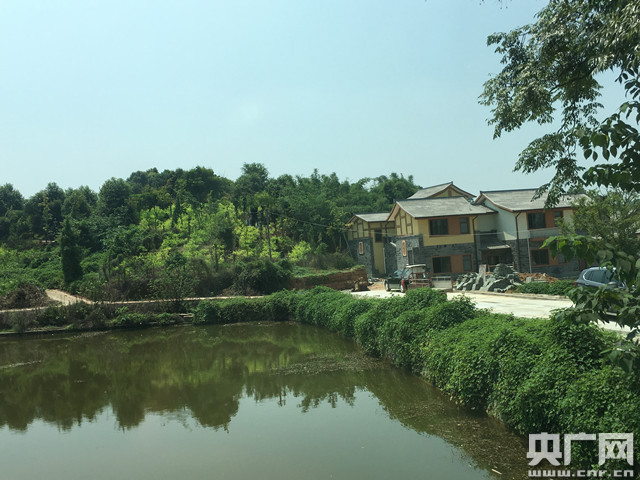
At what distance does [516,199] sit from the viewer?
120 ft

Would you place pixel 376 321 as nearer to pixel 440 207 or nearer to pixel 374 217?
pixel 440 207

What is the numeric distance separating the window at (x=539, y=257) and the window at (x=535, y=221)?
1677 millimetres

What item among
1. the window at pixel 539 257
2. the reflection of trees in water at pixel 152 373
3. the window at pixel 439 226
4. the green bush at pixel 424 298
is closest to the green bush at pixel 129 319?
the reflection of trees in water at pixel 152 373

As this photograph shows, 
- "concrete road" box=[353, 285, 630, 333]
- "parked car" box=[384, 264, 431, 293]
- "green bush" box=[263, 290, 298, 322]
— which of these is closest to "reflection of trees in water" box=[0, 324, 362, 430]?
"green bush" box=[263, 290, 298, 322]

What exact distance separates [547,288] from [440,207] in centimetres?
1534

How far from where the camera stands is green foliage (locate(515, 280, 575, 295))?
20.7 metres

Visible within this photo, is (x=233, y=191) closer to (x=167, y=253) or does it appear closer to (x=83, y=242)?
(x=83, y=242)

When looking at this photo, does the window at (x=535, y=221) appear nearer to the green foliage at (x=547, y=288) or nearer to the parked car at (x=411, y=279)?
the parked car at (x=411, y=279)

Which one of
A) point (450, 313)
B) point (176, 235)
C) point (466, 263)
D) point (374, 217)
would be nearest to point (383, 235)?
point (374, 217)

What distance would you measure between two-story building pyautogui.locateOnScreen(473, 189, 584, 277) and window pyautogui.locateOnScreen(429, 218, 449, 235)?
92.5 inches

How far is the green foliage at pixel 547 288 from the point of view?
20734 mm

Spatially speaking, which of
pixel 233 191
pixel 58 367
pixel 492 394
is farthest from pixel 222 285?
pixel 233 191

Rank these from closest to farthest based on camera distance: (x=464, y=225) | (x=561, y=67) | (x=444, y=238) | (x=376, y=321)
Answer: (x=561, y=67) < (x=376, y=321) < (x=444, y=238) < (x=464, y=225)

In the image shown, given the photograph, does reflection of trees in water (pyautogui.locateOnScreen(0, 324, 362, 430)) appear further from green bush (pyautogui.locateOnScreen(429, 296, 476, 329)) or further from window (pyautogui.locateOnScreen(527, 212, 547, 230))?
window (pyautogui.locateOnScreen(527, 212, 547, 230))
